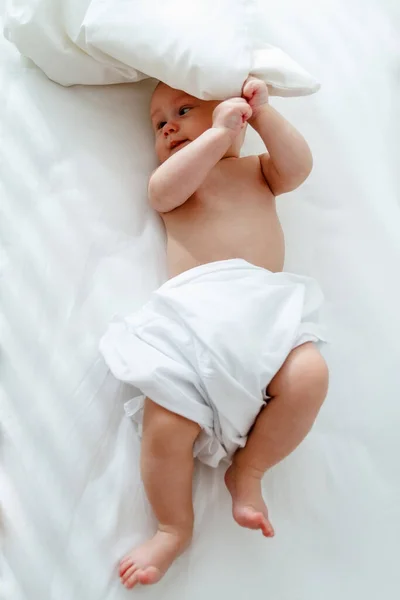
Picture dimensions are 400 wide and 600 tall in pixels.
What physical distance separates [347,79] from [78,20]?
564 mm

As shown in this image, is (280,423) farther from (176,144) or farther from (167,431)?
(176,144)

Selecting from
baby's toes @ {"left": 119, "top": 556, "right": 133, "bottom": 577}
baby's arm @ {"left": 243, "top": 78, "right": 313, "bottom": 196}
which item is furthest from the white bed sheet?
baby's arm @ {"left": 243, "top": 78, "right": 313, "bottom": 196}

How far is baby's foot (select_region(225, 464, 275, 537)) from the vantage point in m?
0.89

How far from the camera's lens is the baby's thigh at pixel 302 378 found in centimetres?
92

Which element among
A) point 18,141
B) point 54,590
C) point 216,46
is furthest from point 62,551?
point 216,46

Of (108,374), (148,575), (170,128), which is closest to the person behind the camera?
(148,575)

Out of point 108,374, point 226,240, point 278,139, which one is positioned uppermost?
point 278,139

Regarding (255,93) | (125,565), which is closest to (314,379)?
(125,565)

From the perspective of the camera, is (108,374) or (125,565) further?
(108,374)

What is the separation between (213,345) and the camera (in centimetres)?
92

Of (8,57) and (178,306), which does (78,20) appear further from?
(178,306)

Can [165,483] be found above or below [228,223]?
below

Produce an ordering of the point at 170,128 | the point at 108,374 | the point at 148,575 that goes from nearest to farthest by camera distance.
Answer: the point at 148,575
the point at 108,374
the point at 170,128

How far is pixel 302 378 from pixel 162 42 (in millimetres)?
601
